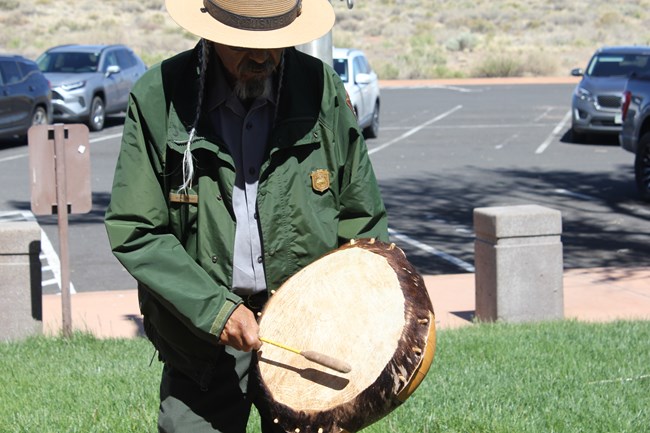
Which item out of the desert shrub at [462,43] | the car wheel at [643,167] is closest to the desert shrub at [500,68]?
the desert shrub at [462,43]

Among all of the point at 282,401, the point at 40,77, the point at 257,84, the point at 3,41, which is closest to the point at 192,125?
the point at 257,84

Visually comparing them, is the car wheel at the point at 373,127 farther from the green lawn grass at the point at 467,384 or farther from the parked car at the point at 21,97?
the green lawn grass at the point at 467,384

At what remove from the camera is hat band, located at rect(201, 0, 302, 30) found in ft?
11.3

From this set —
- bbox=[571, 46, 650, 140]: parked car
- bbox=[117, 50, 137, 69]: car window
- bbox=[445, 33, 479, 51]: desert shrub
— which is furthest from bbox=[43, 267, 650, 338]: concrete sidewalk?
bbox=[445, 33, 479, 51]: desert shrub

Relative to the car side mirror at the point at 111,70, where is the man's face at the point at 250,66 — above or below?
above

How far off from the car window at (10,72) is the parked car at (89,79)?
2.03 metres

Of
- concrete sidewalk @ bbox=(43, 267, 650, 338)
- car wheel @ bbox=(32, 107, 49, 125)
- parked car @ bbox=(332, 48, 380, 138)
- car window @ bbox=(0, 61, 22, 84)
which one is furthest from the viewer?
car wheel @ bbox=(32, 107, 49, 125)

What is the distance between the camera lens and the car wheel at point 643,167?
46.3 ft

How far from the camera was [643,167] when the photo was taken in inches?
562

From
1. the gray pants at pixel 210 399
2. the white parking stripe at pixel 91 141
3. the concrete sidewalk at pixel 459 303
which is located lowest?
the white parking stripe at pixel 91 141

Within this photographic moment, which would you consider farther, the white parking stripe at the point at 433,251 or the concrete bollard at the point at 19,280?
the white parking stripe at the point at 433,251

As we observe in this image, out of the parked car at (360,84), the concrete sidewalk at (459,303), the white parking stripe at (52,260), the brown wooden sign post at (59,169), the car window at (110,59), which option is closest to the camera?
the brown wooden sign post at (59,169)

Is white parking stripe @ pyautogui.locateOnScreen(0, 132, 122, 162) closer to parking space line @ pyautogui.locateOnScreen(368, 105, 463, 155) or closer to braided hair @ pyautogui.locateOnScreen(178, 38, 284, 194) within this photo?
parking space line @ pyautogui.locateOnScreen(368, 105, 463, 155)

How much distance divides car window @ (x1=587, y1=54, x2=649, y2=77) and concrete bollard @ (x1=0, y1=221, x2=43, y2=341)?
52.0ft
